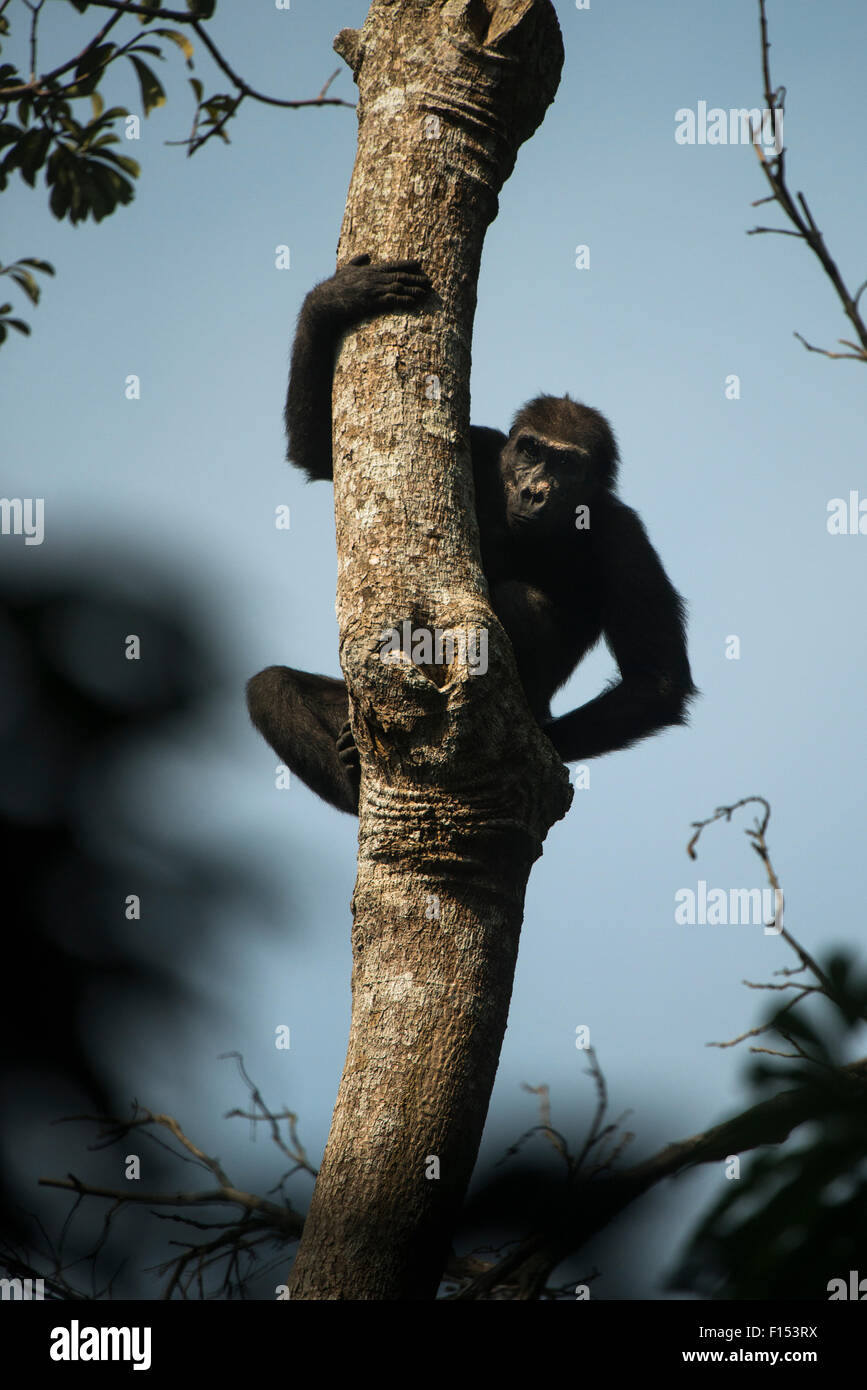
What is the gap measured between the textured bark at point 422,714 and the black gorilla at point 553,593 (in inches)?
40.7

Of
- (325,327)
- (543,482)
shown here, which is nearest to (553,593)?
(543,482)

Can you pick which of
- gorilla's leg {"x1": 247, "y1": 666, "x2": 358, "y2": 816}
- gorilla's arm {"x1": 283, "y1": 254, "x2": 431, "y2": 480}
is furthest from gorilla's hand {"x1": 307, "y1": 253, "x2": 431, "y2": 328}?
gorilla's leg {"x1": 247, "y1": 666, "x2": 358, "y2": 816}

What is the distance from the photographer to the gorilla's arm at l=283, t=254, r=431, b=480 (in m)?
3.66

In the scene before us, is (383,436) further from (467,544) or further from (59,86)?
(59,86)

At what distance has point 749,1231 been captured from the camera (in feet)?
6.73

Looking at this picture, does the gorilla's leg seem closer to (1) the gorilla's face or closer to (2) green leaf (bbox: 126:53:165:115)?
(1) the gorilla's face

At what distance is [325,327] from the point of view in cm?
399

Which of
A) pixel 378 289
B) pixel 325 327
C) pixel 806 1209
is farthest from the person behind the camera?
pixel 325 327

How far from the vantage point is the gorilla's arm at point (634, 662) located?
5.11 m

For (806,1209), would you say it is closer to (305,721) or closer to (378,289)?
(378,289)

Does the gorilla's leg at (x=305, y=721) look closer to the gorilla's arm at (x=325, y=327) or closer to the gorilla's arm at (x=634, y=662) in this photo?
the gorilla's arm at (x=634, y=662)

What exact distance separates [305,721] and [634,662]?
159 cm

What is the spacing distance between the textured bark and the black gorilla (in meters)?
1.03
